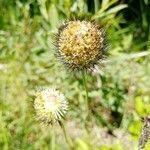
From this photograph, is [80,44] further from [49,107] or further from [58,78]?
[58,78]

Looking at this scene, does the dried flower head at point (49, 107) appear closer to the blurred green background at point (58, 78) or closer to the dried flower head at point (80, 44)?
the dried flower head at point (80, 44)

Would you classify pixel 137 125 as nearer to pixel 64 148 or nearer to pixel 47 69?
pixel 64 148

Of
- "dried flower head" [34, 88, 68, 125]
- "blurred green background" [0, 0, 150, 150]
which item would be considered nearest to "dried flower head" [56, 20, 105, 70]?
"dried flower head" [34, 88, 68, 125]

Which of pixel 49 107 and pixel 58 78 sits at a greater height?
pixel 58 78

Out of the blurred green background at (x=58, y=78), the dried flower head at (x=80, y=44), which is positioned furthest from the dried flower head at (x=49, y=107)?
the blurred green background at (x=58, y=78)

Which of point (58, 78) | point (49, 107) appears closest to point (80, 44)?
point (49, 107)

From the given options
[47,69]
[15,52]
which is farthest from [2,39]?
[47,69]
